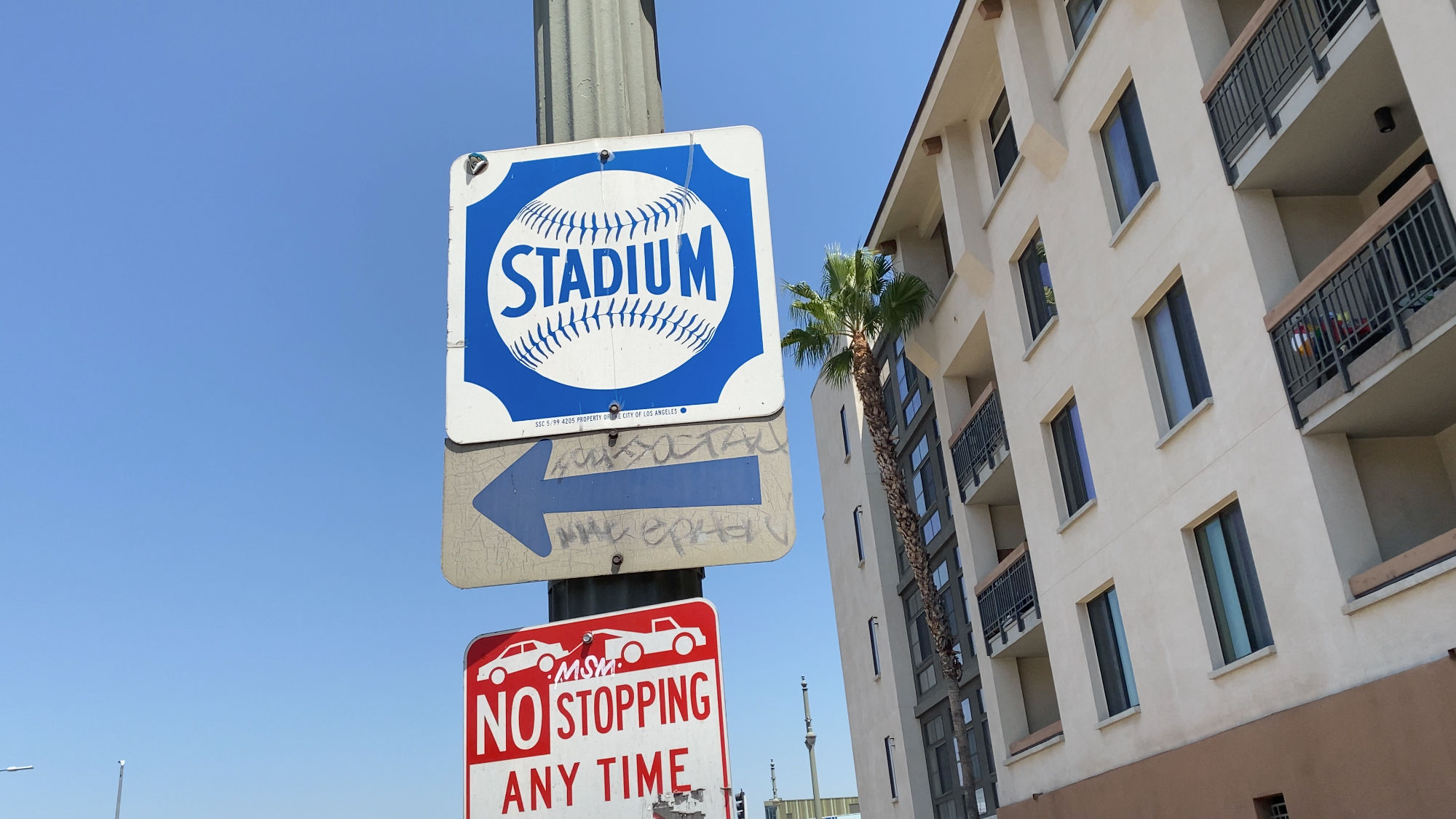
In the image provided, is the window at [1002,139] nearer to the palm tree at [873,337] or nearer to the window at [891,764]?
the palm tree at [873,337]

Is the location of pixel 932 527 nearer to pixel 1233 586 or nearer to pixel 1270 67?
pixel 1233 586

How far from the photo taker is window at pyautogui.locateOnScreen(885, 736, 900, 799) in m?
31.1

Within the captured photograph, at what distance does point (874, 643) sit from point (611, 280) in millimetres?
31365

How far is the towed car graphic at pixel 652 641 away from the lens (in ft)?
8.36

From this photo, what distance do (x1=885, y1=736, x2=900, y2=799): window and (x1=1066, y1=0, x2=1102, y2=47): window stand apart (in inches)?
787

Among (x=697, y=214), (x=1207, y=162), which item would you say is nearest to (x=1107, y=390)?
(x=1207, y=162)

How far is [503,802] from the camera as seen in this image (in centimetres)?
244

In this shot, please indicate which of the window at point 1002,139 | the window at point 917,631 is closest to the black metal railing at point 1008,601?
the window at point 1002,139

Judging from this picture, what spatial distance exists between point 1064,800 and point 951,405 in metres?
8.59

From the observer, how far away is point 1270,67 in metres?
12.5

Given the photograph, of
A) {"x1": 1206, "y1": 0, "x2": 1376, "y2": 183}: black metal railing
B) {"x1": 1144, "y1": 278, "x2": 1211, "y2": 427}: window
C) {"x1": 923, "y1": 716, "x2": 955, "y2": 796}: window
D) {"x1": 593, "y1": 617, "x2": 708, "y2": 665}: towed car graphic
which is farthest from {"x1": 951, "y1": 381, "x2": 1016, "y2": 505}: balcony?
{"x1": 593, "y1": 617, "x2": 708, "y2": 665}: towed car graphic

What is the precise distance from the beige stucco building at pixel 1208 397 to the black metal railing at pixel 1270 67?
4 cm

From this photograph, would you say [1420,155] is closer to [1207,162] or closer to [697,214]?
[1207,162]

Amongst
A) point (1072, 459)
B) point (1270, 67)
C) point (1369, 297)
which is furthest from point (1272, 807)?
point (1270, 67)
